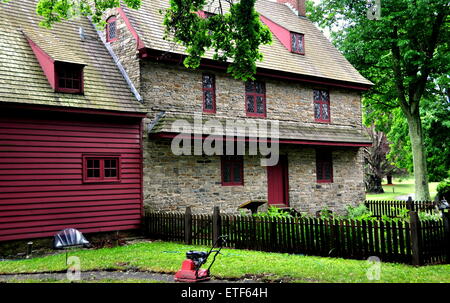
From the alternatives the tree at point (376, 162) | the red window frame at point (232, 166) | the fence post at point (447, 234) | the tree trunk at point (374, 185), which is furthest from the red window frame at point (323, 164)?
the tree trunk at point (374, 185)

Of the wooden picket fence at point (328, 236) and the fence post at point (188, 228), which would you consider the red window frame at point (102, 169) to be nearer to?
the wooden picket fence at point (328, 236)

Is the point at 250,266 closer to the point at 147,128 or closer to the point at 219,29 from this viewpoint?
the point at 219,29

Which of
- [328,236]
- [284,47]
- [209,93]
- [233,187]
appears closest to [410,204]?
[233,187]

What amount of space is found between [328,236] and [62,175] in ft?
26.4

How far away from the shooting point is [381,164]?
1863 inches

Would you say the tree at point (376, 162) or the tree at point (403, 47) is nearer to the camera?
the tree at point (403, 47)

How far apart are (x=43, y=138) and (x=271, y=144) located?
9367 millimetres

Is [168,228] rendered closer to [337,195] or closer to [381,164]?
[337,195]

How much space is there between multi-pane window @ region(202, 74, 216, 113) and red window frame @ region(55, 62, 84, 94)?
490 cm

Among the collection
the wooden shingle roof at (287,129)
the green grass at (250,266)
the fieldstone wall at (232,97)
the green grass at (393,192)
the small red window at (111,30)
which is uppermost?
the small red window at (111,30)

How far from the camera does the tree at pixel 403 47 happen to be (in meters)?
24.2

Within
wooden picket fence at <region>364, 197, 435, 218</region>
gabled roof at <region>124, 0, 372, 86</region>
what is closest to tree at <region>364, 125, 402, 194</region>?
gabled roof at <region>124, 0, 372, 86</region>

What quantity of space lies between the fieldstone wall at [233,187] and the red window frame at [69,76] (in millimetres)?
2907

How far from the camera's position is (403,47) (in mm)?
25031
